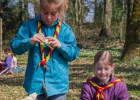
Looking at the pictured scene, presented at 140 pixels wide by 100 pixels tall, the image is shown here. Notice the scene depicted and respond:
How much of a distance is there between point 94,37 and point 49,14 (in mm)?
28064

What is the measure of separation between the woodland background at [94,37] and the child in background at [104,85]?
85 centimetres

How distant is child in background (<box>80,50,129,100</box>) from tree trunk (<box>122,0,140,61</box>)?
9.65 meters

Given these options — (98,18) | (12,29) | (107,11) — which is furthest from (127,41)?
(98,18)

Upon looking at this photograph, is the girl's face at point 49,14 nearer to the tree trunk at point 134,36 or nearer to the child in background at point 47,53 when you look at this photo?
the child in background at point 47,53

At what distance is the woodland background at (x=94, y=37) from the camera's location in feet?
31.6

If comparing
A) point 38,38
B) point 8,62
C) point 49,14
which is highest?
point 49,14

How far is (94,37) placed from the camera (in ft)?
102

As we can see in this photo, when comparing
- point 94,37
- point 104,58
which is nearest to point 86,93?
point 104,58

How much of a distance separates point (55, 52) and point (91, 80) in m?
0.53

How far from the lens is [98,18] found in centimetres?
3841

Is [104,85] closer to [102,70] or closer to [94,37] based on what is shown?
[102,70]

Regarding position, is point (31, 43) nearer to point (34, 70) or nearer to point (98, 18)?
point (34, 70)

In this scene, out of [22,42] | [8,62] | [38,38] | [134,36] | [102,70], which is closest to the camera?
[38,38]

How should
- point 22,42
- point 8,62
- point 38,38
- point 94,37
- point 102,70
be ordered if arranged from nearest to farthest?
point 38,38, point 22,42, point 102,70, point 8,62, point 94,37
